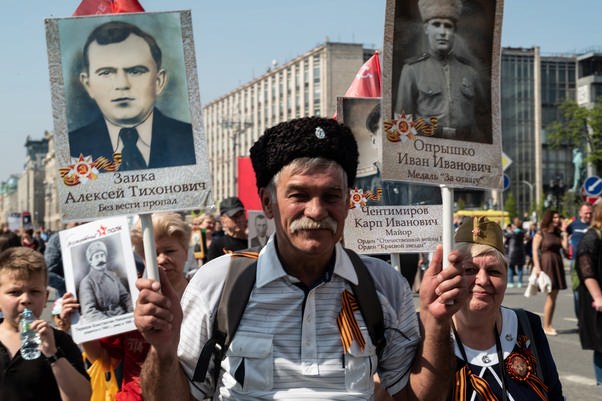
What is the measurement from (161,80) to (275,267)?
3.01 feet

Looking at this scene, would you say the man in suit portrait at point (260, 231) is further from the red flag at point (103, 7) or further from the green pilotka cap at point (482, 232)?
the red flag at point (103, 7)

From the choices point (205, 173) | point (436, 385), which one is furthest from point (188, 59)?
point (436, 385)

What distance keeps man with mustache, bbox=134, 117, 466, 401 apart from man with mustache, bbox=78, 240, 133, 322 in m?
1.95

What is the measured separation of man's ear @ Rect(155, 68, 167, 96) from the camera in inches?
111

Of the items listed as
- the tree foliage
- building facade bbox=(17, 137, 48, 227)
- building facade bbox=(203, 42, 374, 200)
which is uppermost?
building facade bbox=(203, 42, 374, 200)

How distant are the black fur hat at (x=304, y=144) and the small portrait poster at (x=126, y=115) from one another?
0.36 meters

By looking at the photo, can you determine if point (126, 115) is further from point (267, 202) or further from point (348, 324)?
point (348, 324)

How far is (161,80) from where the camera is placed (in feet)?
9.22

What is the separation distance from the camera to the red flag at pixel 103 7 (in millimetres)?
3000

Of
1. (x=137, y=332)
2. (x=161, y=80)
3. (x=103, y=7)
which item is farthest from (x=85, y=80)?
(x=137, y=332)

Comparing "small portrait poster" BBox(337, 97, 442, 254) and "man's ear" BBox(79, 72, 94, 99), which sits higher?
"man's ear" BBox(79, 72, 94, 99)

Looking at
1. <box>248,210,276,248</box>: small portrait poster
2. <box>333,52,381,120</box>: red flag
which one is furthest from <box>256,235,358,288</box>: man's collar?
<box>248,210,276,248</box>: small portrait poster

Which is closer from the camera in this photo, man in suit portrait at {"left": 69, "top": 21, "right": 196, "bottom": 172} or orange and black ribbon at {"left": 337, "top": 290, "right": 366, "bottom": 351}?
orange and black ribbon at {"left": 337, "top": 290, "right": 366, "bottom": 351}

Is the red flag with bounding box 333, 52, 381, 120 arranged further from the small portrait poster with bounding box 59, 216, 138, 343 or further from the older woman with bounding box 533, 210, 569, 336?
the older woman with bounding box 533, 210, 569, 336
